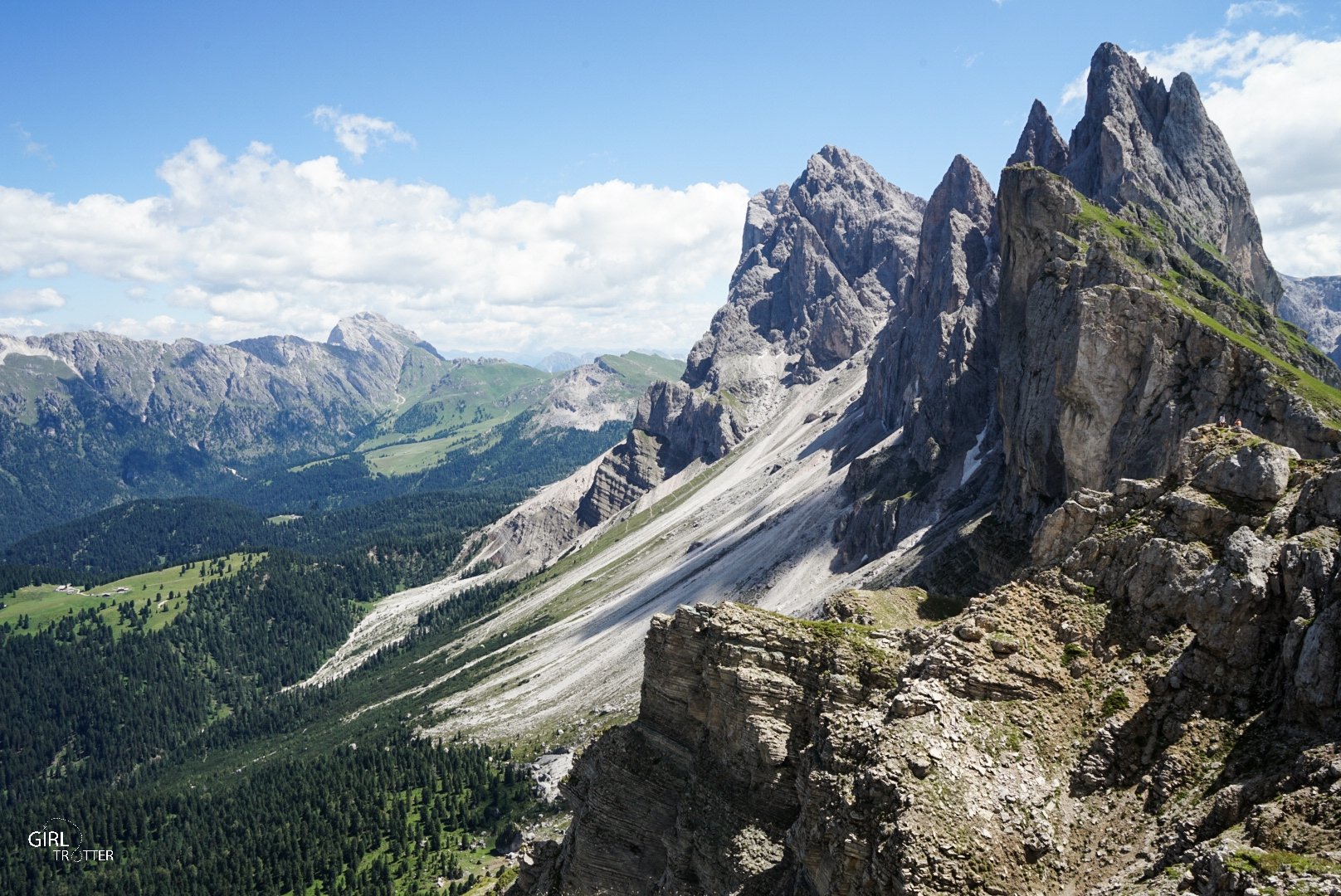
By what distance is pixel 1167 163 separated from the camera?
157125 mm

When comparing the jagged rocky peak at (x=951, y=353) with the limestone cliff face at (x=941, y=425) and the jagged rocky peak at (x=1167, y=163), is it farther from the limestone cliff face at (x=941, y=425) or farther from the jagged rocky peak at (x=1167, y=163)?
the jagged rocky peak at (x=1167, y=163)

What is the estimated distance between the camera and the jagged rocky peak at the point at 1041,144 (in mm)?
178875

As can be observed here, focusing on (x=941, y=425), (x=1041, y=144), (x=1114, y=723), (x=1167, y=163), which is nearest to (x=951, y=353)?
(x=941, y=425)

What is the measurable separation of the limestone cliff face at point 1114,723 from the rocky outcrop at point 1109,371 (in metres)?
44.8

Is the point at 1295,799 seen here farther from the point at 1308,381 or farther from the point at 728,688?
the point at 1308,381

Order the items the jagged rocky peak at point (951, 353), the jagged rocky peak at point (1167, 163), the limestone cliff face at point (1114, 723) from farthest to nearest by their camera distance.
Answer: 1. the jagged rocky peak at point (1167, 163)
2. the jagged rocky peak at point (951, 353)
3. the limestone cliff face at point (1114, 723)

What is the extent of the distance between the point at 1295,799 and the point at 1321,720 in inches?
112

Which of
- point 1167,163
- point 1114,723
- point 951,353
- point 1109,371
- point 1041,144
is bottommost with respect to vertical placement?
point 1114,723

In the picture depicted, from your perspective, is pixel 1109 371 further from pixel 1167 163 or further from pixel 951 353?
pixel 1167 163

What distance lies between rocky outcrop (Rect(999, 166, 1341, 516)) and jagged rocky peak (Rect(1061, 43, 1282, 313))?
52.3m

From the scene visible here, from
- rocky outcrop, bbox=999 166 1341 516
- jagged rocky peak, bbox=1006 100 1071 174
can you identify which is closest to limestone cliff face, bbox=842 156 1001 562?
jagged rocky peak, bbox=1006 100 1071 174

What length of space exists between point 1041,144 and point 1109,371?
12872 cm

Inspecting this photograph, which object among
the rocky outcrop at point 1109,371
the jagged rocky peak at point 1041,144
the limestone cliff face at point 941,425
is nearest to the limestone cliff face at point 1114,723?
the rocky outcrop at point 1109,371

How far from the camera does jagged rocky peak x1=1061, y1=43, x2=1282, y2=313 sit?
5817 inches
